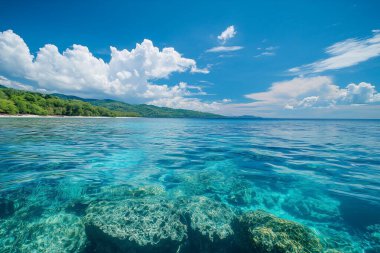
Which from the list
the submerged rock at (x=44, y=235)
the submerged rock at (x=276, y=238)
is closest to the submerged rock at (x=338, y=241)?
the submerged rock at (x=276, y=238)

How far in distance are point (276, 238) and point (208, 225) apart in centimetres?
229

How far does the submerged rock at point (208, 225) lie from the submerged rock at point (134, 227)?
1.38 ft

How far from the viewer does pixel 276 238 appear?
5.71m

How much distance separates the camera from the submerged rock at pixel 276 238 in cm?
552

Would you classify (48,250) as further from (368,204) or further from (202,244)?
(368,204)

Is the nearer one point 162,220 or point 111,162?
point 162,220

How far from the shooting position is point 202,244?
6512 mm

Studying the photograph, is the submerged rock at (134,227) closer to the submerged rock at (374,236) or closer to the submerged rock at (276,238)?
the submerged rock at (276,238)

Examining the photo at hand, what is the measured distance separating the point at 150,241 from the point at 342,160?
16476mm

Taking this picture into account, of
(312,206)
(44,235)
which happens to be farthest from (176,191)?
(312,206)

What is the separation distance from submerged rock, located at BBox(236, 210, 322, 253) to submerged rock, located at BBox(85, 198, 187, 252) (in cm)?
217

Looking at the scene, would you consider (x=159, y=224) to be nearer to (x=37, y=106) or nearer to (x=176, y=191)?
(x=176, y=191)

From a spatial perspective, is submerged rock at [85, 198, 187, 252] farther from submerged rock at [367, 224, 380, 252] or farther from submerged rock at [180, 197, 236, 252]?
submerged rock at [367, 224, 380, 252]

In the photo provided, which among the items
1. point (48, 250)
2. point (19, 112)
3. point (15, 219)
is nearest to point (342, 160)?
point (48, 250)
